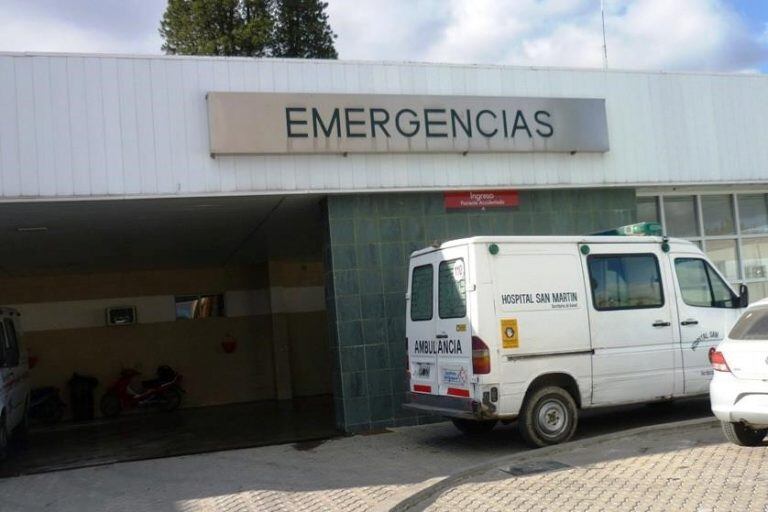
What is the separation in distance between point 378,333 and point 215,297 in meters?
8.55

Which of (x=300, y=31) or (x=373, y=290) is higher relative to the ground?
(x=300, y=31)

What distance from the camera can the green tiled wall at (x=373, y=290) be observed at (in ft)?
36.3

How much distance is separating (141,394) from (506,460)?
10844mm

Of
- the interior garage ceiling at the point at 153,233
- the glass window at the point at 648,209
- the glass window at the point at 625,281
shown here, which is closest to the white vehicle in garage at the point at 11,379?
the interior garage ceiling at the point at 153,233

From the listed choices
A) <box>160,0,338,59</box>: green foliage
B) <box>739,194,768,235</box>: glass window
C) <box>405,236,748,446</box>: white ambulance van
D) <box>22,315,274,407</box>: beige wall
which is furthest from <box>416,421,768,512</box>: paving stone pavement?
<box>160,0,338,59</box>: green foliage

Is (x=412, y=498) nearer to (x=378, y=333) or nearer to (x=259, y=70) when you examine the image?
(x=378, y=333)

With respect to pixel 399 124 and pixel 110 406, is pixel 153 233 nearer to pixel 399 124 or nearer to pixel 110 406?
pixel 399 124

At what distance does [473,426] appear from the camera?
10.3 metres

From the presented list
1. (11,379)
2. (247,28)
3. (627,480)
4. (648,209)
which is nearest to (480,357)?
(627,480)

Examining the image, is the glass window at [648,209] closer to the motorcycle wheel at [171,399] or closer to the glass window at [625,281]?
the glass window at [625,281]

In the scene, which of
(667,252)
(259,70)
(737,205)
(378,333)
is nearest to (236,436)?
(378,333)

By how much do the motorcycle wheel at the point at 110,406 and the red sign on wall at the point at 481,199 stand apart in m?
9.46

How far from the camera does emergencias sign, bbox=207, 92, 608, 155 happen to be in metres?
10.6

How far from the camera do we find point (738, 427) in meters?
8.27
